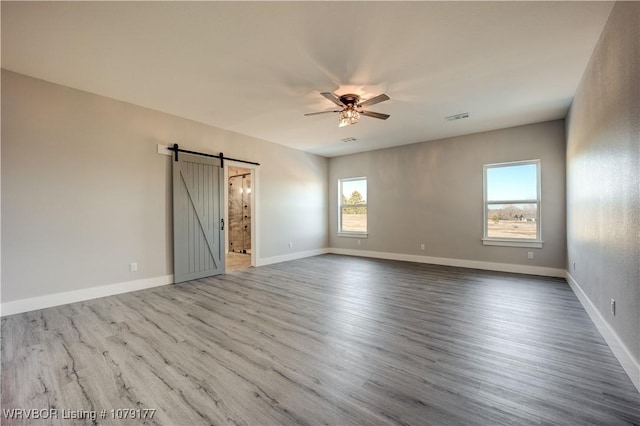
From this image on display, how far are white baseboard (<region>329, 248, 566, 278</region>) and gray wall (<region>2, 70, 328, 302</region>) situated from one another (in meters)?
4.64

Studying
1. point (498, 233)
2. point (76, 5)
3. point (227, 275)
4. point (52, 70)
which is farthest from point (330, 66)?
point (498, 233)

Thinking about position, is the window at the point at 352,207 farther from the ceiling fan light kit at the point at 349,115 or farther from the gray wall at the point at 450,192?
the ceiling fan light kit at the point at 349,115

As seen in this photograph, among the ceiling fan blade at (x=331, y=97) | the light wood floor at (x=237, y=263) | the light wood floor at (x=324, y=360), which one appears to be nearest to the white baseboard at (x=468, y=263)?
the light wood floor at (x=324, y=360)

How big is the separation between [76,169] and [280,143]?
3.85 m

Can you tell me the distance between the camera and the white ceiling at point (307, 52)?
7.33 feet

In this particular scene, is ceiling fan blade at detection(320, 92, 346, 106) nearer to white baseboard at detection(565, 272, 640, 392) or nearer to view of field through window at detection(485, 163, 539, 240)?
white baseboard at detection(565, 272, 640, 392)

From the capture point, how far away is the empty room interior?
1.81m

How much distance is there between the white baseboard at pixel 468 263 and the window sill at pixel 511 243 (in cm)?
39

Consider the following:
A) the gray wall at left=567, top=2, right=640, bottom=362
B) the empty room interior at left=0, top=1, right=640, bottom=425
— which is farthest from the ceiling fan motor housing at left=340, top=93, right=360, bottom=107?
the gray wall at left=567, top=2, right=640, bottom=362

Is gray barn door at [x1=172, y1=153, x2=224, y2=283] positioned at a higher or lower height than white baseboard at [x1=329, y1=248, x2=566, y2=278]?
higher

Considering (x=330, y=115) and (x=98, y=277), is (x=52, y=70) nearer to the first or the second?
(x=98, y=277)

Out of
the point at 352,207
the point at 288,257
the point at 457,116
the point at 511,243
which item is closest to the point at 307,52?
the point at 457,116

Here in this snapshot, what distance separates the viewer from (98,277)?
3762mm

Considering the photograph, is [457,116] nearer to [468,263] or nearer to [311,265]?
[468,263]
